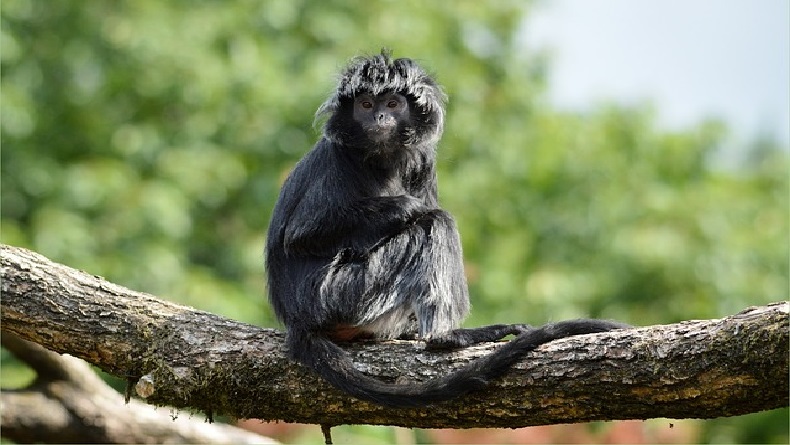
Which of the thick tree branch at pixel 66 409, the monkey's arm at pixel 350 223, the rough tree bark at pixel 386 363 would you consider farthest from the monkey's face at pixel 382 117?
the thick tree branch at pixel 66 409

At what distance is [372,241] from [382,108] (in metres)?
0.95

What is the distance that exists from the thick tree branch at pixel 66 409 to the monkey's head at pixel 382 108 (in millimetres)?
2729

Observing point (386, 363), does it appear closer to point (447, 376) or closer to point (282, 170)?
point (447, 376)

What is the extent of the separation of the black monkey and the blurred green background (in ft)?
10.8

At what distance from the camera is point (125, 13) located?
39.8 feet

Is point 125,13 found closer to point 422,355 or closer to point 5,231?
point 5,231

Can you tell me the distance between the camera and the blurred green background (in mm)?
10461

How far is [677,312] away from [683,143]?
443 centimetres

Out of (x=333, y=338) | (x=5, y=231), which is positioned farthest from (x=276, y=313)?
(x=5, y=231)

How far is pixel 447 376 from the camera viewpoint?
15.0 feet

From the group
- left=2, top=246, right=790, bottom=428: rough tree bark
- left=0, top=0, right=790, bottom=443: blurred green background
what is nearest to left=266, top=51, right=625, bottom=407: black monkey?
left=2, top=246, right=790, bottom=428: rough tree bark

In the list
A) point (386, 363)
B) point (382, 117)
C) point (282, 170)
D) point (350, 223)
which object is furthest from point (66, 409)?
point (282, 170)

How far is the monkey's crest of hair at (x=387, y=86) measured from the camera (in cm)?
579

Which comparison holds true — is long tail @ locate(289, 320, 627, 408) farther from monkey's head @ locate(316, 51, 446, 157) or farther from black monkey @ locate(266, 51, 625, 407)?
monkey's head @ locate(316, 51, 446, 157)
